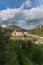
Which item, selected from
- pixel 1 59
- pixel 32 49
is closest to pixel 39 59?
pixel 32 49

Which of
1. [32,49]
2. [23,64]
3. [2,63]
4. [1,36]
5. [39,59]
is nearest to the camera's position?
[2,63]

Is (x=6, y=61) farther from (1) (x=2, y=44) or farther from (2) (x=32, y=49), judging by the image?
(2) (x=32, y=49)

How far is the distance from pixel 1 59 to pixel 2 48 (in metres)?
2.49

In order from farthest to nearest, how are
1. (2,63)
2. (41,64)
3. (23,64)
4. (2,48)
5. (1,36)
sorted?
1. (41,64)
2. (23,64)
3. (1,36)
4. (2,48)
5. (2,63)

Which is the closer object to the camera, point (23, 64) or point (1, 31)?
point (1, 31)

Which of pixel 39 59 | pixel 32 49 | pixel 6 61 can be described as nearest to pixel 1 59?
pixel 6 61

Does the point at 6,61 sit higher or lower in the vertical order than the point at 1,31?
lower

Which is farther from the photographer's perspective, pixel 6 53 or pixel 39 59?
pixel 39 59

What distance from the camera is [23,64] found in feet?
185

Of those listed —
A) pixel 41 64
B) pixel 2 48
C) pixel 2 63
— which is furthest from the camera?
pixel 41 64

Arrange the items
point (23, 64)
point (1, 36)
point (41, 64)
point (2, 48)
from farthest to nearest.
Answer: point (41, 64) → point (23, 64) → point (1, 36) → point (2, 48)

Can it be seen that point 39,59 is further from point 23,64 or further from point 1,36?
point 1,36

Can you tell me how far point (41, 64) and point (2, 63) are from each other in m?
37.0

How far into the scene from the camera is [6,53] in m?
43.4
